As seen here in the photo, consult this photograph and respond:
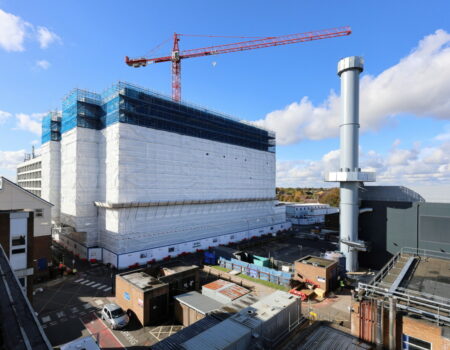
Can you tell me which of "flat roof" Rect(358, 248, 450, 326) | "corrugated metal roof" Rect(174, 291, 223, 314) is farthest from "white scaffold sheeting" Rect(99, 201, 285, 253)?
"flat roof" Rect(358, 248, 450, 326)

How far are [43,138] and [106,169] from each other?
90.1 feet

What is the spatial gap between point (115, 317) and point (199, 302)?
6936 millimetres

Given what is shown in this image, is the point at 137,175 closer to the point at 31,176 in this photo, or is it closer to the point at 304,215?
the point at 31,176

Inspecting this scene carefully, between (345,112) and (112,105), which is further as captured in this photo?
(112,105)

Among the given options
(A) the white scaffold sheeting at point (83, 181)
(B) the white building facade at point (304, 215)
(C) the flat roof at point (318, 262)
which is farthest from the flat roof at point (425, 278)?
(B) the white building facade at point (304, 215)

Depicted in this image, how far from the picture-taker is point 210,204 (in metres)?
49.0

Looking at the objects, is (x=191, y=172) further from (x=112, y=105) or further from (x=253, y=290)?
(x=253, y=290)

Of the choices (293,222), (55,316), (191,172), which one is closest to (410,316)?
(55,316)

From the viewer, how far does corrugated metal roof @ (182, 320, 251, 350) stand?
12256 mm

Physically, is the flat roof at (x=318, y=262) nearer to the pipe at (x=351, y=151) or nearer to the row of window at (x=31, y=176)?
the pipe at (x=351, y=151)

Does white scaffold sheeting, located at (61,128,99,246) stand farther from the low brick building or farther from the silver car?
the silver car

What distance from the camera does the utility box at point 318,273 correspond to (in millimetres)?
26547

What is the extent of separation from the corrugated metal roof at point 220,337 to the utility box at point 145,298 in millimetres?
8787

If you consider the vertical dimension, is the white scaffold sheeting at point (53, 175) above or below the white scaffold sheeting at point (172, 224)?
above
